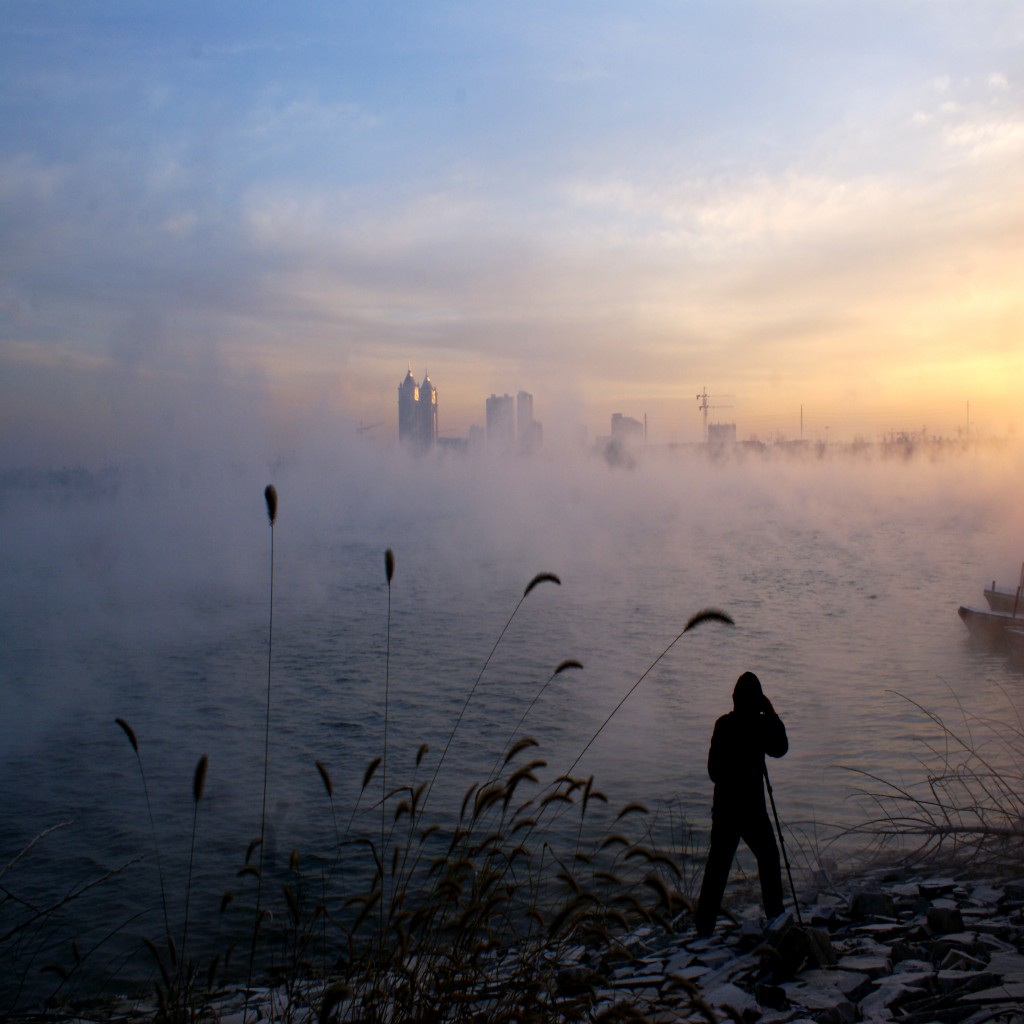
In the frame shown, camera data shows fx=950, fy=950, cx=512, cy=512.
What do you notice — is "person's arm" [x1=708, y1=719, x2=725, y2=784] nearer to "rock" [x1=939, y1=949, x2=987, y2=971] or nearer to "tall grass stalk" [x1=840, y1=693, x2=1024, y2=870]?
"tall grass stalk" [x1=840, y1=693, x2=1024, y2=870]

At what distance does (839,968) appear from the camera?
545cm

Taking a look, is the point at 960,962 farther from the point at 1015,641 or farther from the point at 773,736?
the point at 1015,641

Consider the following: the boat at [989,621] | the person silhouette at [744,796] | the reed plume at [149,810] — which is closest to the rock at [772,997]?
the person silhouette at [744,796]

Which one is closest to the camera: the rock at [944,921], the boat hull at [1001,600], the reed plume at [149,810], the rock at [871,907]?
the reed plume at [149,810]

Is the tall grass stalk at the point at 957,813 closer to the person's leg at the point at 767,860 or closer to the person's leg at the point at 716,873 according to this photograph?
the person's leg at the point at 767,860

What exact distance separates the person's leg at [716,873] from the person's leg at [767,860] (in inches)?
4.5

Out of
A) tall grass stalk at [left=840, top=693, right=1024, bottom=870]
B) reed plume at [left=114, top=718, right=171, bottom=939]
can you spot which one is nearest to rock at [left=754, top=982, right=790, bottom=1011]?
tall grass stalk at [left=840, top=693, right=1024, bottom=870]

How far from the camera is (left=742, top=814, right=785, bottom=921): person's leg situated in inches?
254

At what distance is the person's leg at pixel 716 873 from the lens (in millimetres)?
6488

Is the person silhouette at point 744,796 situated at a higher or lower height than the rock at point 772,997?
higher

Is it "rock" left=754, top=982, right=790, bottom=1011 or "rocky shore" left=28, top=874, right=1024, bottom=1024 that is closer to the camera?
"rocky shore" left=28, top=874, right=1024, bottom=1024

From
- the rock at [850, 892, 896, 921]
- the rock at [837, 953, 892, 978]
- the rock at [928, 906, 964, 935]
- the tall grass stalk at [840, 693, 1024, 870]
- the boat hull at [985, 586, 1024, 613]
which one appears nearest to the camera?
the rock at [837, 953, 892, 978]

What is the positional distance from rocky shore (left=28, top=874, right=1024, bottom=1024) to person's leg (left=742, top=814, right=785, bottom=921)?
172 millimetres

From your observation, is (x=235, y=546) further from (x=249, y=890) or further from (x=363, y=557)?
(x=249, y=890)
